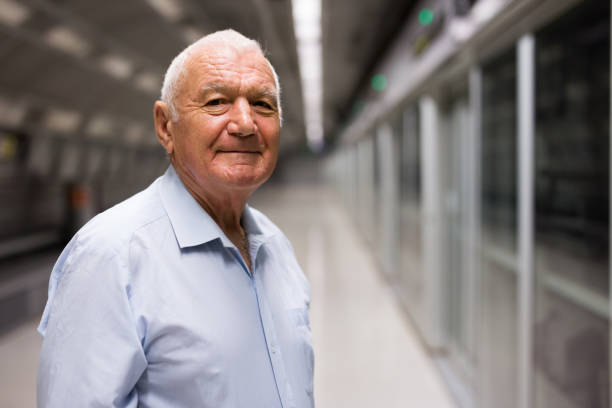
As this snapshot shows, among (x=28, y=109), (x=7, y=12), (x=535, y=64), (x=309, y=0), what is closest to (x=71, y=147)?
(x=28, y=109)

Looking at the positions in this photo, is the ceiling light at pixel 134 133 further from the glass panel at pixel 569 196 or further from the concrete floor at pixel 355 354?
the glass panel at pixel 569 196

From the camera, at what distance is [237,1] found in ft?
16.7

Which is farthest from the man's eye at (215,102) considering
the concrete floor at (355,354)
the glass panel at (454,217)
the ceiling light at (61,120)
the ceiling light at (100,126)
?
the ceiling light at (100,126)

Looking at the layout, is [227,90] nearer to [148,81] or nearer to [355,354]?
[355,354]

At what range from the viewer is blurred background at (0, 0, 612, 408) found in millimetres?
2221

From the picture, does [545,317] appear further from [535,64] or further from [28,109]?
[28,109]

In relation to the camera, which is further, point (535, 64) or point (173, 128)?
point (535, 64)

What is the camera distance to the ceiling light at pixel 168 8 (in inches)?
187

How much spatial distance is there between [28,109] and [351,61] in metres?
5.56

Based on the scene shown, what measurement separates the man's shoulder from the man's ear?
0.13 m

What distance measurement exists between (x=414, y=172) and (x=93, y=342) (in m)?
4.94

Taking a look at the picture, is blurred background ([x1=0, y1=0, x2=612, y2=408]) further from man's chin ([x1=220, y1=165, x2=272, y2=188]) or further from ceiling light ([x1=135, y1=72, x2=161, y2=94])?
man's chin ([x1=220, y1=165, x2=272, y2=188])

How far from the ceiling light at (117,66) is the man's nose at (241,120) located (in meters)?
5.81

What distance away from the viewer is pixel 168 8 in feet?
16.4
